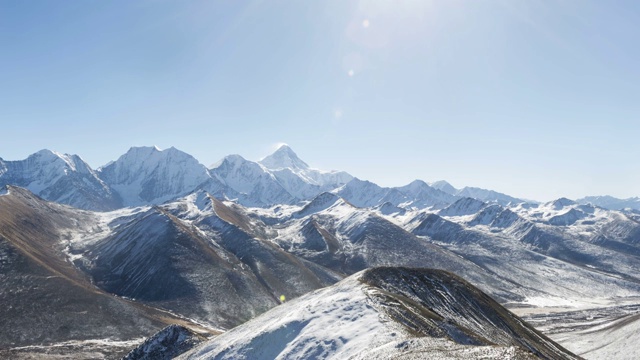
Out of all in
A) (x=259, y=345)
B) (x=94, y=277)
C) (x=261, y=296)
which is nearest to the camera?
(x=259, y=345)

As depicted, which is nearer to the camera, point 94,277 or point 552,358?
point 552,358

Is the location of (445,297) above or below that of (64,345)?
above

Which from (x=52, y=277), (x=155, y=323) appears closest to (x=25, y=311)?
(x=52, y=277)

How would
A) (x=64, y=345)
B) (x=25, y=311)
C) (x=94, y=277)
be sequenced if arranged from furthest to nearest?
1. (x=94, y=277)
2. (x=25, y=311)
3. (x=64, y=345)

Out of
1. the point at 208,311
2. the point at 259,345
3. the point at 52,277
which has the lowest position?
the point at 208,311

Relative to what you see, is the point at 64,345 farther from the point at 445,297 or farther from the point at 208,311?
the point at 445,297

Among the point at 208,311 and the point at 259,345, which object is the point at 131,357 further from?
the point at 208,311

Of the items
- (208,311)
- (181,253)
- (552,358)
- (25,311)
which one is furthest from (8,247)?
(552,358)
